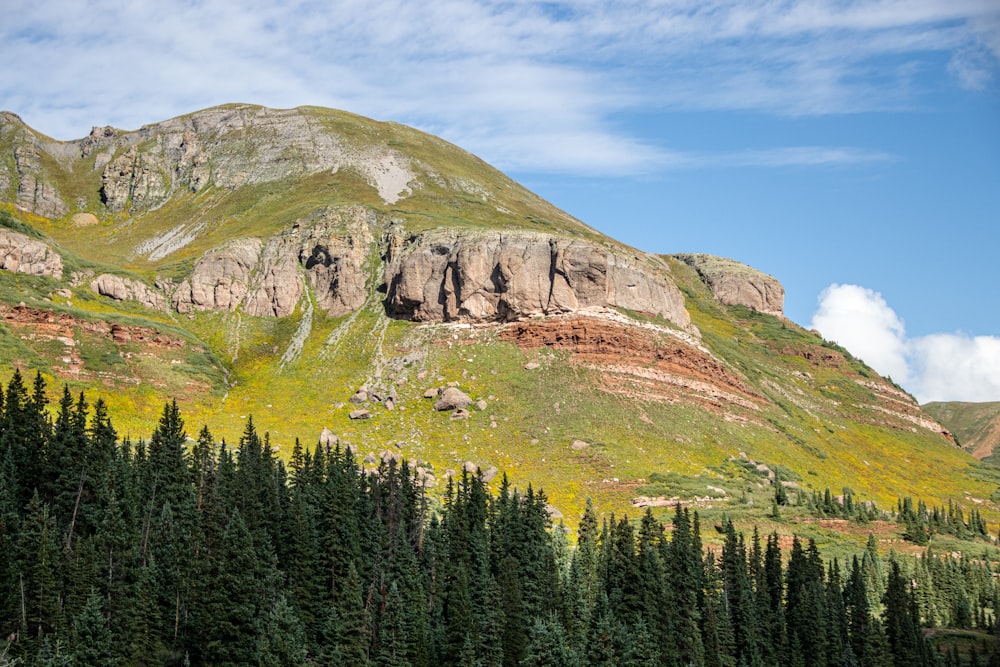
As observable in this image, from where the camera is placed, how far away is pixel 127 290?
187625 mm

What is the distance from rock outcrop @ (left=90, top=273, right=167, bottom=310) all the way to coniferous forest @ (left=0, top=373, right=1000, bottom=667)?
3300 inches

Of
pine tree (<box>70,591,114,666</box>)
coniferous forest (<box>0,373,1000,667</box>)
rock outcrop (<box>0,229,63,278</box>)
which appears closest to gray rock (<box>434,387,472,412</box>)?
coniferous forest (<box>0,373,1000,667</box>)

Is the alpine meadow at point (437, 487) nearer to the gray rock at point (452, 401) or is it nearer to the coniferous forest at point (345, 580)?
the coniferous forest at point (345, 580)

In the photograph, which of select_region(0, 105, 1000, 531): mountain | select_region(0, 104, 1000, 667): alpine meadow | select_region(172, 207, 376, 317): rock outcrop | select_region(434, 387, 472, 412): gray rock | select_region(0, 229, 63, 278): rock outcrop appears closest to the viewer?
select_region(0, 104, 1000, 667): alpine meadow

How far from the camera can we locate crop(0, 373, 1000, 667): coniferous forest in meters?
68.6

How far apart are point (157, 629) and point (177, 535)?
1251 centimetres

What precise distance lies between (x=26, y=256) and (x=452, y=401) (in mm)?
86734

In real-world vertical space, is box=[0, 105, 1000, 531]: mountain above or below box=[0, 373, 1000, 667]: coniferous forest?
above

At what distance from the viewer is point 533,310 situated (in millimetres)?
178750

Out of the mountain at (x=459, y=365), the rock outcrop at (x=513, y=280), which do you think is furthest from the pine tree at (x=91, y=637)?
the rock outcrop at (x=513, y=280)

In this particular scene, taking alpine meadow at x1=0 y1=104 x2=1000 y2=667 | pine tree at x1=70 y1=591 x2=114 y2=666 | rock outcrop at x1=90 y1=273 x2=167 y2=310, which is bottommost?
pine tree at x1=70 y1=591 x2=114 y2=666

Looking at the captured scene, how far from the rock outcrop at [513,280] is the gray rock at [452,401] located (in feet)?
83.3

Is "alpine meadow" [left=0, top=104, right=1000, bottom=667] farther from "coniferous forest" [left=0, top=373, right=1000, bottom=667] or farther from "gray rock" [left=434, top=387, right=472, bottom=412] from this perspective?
"gray rock" [left=434, top=387, right=472, bottom=412]

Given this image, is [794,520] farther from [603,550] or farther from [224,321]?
[224,321]
